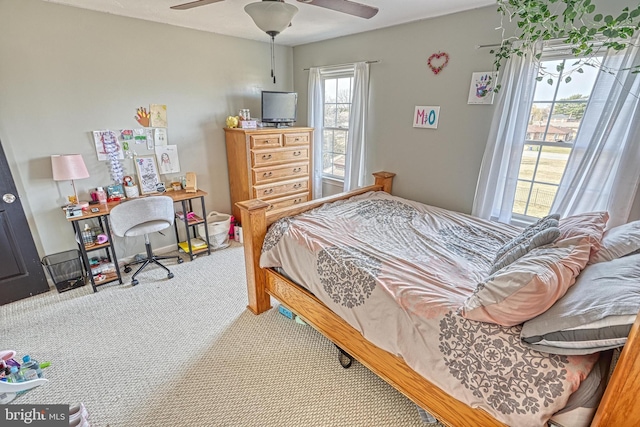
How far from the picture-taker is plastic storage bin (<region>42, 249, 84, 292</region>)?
8.32 feet

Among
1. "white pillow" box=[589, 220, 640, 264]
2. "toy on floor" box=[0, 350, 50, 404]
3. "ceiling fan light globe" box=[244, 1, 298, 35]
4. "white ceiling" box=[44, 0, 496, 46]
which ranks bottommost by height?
"toy on floor" box=[0, 350, 50, 404]

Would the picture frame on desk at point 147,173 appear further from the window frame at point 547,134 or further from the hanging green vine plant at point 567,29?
the window frame at point 547,134

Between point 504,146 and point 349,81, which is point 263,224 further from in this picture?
point 349,81

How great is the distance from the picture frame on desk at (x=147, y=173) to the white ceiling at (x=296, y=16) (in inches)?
50.2

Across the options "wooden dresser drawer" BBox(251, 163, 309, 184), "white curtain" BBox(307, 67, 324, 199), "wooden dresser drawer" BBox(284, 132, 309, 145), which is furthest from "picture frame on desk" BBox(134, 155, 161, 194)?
"white curtain" BBox(307, 67, 324, 199)

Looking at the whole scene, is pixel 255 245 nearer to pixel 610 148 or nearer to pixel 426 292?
pixel 426 292

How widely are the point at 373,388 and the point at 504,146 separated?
6.86ft

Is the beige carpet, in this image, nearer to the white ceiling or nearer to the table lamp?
the table lamp

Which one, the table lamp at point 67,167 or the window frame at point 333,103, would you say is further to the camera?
the window frame at point 333,103

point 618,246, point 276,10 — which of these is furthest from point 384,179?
point 618,246

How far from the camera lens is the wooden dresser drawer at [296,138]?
359 centimetres

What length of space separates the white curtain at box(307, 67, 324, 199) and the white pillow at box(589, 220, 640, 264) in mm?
3067

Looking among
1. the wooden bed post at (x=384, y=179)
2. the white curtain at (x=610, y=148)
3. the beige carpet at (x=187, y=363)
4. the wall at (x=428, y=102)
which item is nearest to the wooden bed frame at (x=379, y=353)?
the beige carpet at (x=187, y=363)

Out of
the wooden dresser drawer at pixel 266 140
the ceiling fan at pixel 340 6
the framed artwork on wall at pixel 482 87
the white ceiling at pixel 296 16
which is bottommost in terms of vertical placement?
the wooden dresser drawer at pixel 266 140
